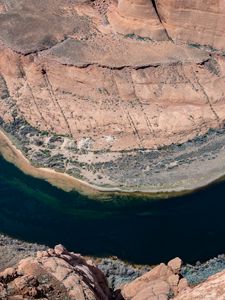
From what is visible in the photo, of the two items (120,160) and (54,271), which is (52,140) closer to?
(120,160)

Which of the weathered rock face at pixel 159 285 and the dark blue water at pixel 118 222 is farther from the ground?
the dark blue water at pixel 118 222

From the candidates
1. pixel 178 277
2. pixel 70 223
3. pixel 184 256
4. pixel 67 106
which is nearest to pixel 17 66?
pixel 67 106

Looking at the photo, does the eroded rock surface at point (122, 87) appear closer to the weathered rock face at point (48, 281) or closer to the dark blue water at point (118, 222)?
the dark blue water at point (118, 222)

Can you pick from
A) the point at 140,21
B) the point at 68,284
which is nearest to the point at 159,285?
the point at 68,284

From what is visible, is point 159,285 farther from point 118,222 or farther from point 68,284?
point 118,222

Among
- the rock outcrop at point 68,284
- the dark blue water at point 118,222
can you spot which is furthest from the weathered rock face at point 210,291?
the dark blue water at point 118,222
